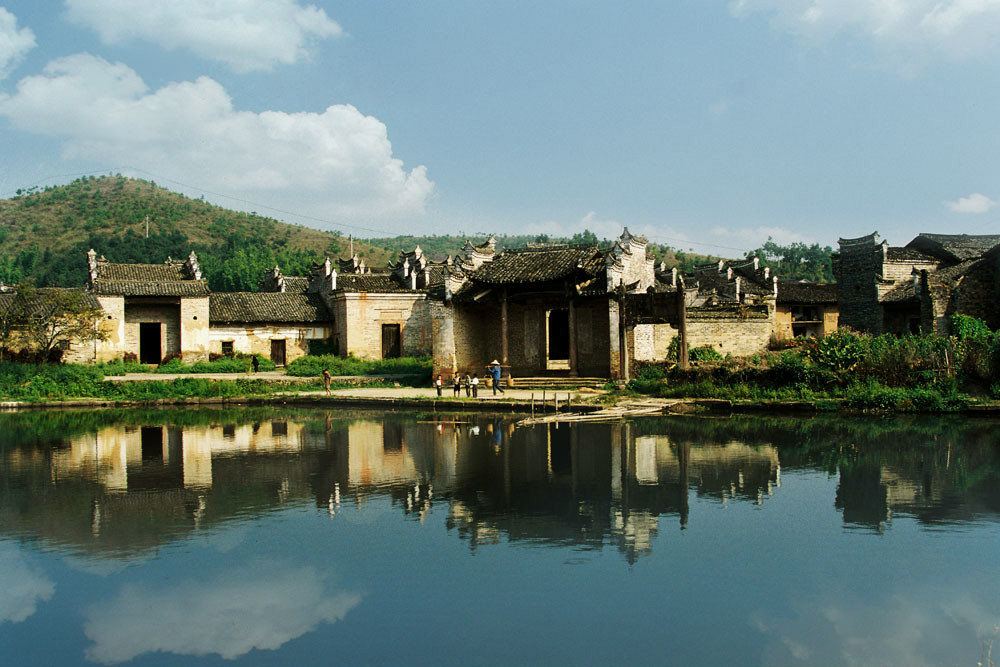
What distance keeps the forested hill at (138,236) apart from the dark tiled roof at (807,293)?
38.5 meters

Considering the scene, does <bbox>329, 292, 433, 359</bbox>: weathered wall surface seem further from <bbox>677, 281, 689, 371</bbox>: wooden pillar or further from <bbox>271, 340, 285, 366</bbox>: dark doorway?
<bbox>677, 281, 689, 371</bbox>: wooden pillar

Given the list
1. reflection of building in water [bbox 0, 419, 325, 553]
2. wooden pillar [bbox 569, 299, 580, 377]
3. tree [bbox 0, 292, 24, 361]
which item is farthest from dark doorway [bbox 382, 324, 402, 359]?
reflection of building in water [bbox 0, 419, 325, 553]

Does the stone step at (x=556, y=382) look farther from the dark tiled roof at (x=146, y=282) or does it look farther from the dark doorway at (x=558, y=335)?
the dark tiled roof at (x=146, y=282)

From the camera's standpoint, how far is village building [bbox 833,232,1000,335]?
78.8ft

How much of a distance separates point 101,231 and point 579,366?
64.0 meters

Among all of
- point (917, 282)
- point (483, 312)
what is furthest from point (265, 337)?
point (917, 282)

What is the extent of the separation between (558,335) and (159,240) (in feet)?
162

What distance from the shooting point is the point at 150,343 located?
33281 millimetres

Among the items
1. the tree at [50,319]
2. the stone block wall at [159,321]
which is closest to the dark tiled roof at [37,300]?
the tree at [50,319]

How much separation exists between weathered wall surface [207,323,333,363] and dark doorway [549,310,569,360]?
34.8ft

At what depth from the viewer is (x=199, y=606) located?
602cm

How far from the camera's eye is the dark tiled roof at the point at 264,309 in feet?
109

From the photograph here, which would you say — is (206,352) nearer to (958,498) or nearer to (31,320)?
(31,320)

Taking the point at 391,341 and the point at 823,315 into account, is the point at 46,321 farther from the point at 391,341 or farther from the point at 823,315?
the point at 823,315
